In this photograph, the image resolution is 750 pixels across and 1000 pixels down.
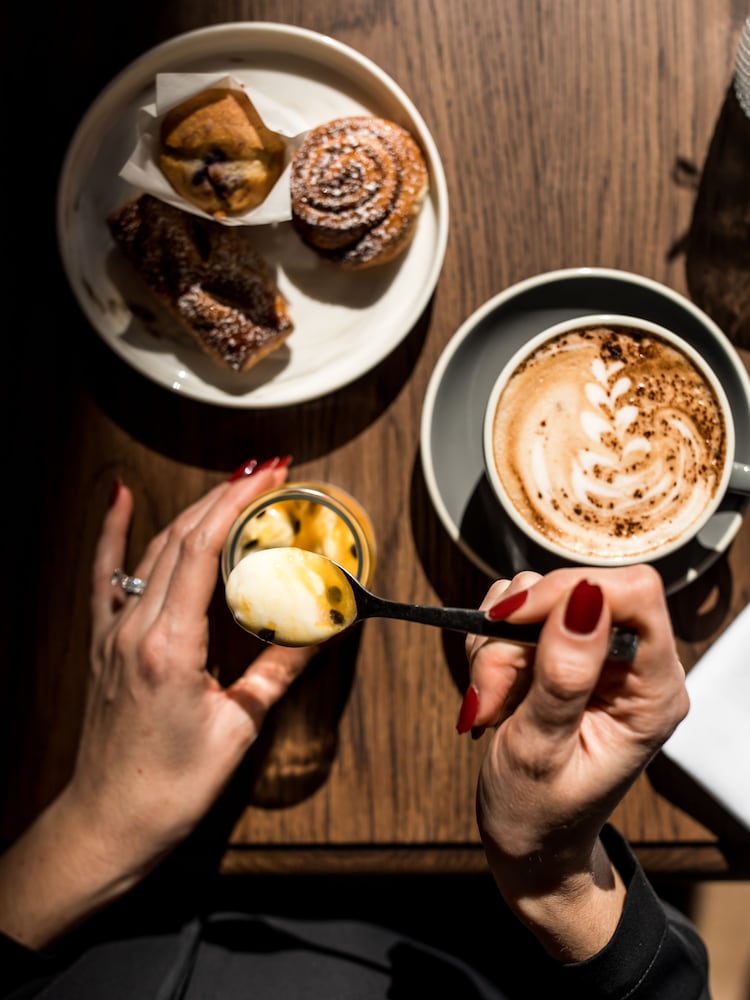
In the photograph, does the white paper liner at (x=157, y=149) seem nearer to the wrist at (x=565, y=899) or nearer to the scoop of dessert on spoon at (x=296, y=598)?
the scoop of dessert on spoon at (x=296, y=598)

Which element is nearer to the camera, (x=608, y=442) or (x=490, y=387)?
(x=608, y=442)

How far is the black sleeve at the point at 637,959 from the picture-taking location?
2.84 ft

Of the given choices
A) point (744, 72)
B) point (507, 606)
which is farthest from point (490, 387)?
point (744, 72)

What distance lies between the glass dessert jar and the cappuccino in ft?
0.67

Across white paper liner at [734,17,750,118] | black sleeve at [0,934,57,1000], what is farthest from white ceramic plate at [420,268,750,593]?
black sleeve at [0,934,57,1000]

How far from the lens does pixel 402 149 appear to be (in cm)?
102

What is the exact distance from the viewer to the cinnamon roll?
1.02m

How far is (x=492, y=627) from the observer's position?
72cm

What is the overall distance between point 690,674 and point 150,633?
26.1 inches

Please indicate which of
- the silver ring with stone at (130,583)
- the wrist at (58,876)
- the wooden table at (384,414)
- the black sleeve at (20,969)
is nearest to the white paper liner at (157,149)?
the wooden table at (384,414)

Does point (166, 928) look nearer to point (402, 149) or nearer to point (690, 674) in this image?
point (690, 674)

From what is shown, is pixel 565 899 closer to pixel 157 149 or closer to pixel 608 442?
pixel 608 442

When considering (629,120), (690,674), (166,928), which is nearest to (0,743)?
(166,928)

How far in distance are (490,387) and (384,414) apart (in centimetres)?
15
